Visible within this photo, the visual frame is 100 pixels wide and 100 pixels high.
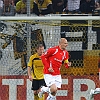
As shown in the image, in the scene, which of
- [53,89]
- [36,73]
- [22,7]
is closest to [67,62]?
[53,89]

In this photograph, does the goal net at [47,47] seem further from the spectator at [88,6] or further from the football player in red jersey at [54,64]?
the football player in red jersey at [54,64]

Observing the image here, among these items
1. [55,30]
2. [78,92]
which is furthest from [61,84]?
[55,30]

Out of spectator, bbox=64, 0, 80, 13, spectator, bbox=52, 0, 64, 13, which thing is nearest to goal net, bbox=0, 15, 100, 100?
spectator, bbox=64, 0, 80, 13

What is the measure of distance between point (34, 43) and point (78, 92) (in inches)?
57.4

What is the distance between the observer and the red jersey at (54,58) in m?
10.5

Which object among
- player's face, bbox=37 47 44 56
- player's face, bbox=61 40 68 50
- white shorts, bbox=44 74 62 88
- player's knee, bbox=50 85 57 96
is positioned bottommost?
player's knee, bbox=50 85 57 96

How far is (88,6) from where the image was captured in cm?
1136

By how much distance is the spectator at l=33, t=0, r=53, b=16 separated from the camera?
11.2m

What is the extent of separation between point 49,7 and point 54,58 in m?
1.34

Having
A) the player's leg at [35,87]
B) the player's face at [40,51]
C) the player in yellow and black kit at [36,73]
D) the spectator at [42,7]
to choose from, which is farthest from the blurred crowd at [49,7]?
the player's leg at [35,87]

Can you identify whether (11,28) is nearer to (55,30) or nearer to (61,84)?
(55,30)

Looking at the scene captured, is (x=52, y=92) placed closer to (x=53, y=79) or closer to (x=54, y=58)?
(x=53, y=79)

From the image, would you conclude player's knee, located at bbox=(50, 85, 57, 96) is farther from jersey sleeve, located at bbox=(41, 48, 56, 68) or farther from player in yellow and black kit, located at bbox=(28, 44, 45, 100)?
player in yellow and black kit, located at bbox=(28, 44, 45, 100)

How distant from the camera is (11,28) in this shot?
1126 centimetres
